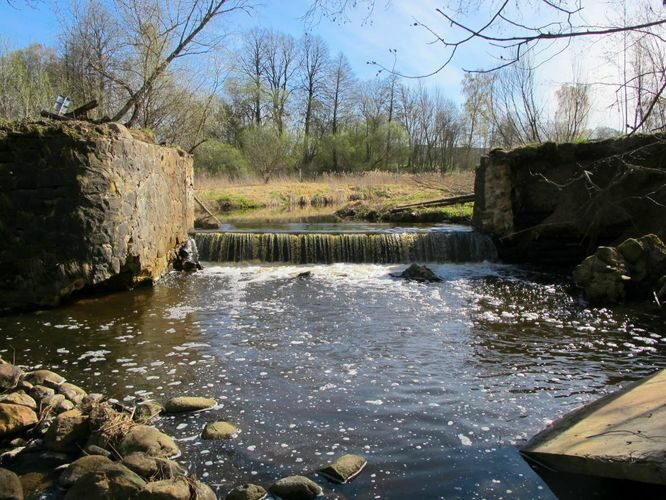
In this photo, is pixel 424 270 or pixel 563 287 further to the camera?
pixel 424 270

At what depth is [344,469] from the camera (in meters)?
3.53

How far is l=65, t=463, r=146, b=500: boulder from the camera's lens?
123 inches

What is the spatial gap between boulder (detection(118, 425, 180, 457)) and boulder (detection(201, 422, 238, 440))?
0.90 ft

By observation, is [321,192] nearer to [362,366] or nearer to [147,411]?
[362,366]

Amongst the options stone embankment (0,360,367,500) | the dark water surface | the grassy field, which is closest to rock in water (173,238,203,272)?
the dark water surface

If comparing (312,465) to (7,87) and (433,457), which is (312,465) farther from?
(7,87)

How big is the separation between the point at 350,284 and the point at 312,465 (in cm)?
683

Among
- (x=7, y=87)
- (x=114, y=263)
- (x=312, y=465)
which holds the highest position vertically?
(x=7, y=87)

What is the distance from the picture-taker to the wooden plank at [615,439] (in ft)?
10.1

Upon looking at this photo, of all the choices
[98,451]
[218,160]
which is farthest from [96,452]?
[218,160]

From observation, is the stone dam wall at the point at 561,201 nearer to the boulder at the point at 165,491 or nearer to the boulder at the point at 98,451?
the boulder at the point at 98,451

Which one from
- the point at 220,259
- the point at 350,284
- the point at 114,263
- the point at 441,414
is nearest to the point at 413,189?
the point at 220,259

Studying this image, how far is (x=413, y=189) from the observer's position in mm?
26969

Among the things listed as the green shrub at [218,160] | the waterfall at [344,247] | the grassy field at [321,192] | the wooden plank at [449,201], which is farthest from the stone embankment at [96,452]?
the green shrub at [218,160]
